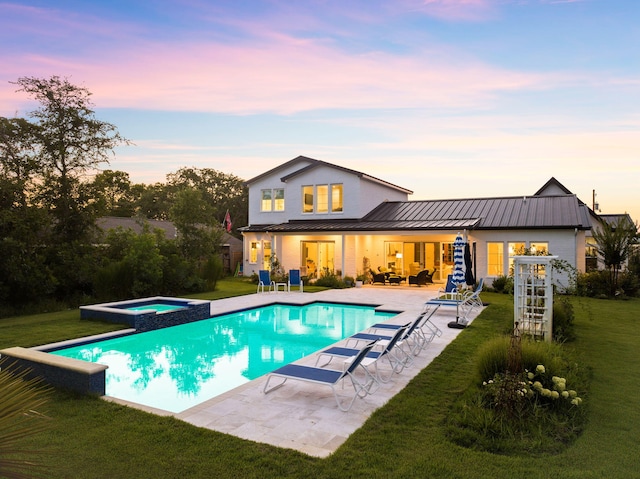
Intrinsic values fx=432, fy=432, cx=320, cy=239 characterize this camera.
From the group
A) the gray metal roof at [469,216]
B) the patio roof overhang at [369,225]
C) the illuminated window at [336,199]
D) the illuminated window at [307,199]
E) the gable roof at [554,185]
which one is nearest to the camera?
the gray metal roof at [469,216]

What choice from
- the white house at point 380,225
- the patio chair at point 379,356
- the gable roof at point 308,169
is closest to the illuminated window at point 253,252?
the white house at point 380,225

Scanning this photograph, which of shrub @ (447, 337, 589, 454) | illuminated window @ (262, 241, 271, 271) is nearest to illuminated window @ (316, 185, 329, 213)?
illuminated window @ (262, 241, 271, 271)

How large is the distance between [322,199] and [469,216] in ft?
26.5

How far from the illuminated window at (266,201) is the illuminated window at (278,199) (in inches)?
16.2

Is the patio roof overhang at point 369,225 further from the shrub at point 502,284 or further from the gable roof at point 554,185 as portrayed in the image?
the gable roof at point 554,185

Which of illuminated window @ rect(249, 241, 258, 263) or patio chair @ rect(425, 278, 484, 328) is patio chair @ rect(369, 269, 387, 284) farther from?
illuminated window @ rect(249, 241, 258, 263)

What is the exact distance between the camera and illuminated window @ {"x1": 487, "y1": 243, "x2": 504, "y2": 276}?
20.4 metres

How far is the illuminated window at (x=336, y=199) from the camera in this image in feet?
79.2

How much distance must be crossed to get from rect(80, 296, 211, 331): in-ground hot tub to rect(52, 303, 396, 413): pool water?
0.24 m

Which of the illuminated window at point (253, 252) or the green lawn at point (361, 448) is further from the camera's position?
the illuminated window at point (253, 252)

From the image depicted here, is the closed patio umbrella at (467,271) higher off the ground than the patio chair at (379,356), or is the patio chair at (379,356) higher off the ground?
the closed patio umbrella at (467,271)

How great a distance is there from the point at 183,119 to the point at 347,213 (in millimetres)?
9861

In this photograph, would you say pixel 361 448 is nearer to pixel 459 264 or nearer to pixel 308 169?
pixel 459 264

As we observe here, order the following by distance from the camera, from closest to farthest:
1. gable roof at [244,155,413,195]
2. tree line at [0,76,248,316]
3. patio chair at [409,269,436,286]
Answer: tree line at [0,76,248,316] → patio chair at [409,269,436,286] → gable roof at [244,155,413,195]
